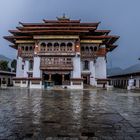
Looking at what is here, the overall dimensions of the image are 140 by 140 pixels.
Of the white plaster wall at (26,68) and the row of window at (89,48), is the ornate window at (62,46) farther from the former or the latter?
the white plaster wall at (26,68)

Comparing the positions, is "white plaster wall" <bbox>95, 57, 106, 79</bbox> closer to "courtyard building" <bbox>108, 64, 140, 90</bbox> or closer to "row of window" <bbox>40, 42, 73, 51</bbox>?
"courtyard building" <bbox>108, 64, 140, 90</bbox>

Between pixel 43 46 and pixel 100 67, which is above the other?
pixel 43 46

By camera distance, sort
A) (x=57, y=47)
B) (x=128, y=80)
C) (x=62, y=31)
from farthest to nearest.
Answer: (x=128, y=80)
(x=57, y=47)
(x=62, y=31)

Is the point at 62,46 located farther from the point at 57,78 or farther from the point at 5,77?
the point at 5,77


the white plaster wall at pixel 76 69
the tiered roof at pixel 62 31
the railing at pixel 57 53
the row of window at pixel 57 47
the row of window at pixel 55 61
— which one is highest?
the tiered roof at pixel 62 31

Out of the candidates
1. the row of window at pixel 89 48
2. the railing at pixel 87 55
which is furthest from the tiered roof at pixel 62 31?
the railing at pixel 87 55

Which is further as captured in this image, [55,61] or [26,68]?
[26,68]

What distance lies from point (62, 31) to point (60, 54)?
14.4 ft

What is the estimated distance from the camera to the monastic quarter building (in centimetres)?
4797

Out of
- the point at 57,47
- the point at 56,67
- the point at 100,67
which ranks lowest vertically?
the point at 56,67

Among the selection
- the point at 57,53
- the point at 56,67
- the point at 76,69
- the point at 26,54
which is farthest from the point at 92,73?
the point at 26,54

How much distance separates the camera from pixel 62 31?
4766 cm

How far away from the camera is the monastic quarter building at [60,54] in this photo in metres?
48.0

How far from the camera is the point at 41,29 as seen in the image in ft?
168
